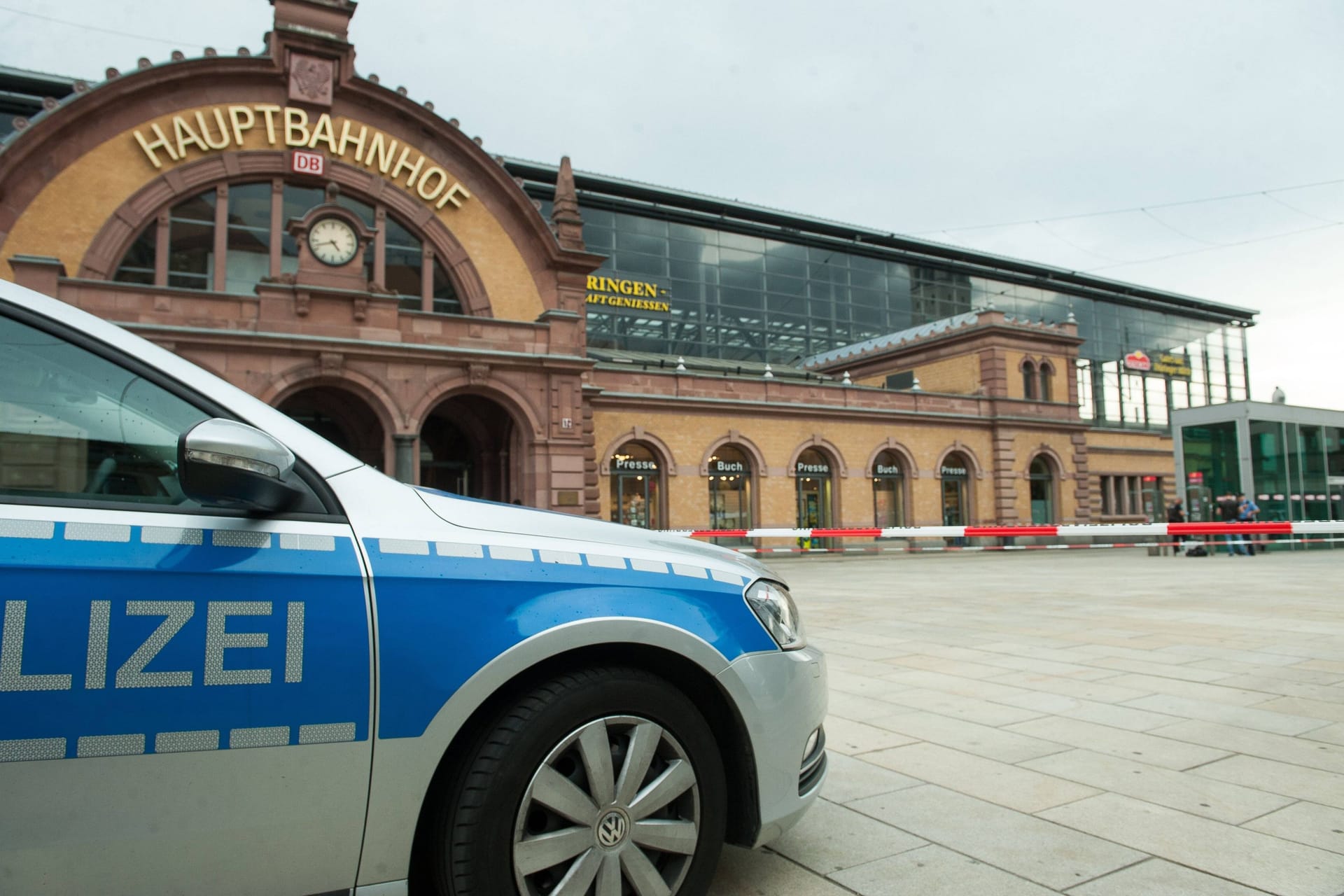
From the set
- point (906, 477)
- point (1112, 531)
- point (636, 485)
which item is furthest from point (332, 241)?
point (906, 477)

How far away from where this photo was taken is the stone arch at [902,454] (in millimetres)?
30859

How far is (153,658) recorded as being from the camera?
73.5 inches

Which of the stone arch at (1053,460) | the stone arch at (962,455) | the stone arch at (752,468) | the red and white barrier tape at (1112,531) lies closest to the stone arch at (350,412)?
the red and white barrier tape at (1112,531)

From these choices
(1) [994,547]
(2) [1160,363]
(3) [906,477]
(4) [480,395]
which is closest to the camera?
(4) [480,395]

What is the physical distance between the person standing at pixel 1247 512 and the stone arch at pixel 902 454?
10.1 m

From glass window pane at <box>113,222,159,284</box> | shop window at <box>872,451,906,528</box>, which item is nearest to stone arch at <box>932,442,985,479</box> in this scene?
shop window at <box>872,451,906,528</box>

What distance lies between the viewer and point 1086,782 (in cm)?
392

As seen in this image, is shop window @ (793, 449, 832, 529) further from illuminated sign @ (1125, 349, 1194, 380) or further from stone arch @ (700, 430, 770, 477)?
illuminated sign @ (1125, 349, 1194, 380)

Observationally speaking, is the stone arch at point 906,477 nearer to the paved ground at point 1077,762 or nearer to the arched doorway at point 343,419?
Answer: the arched doorway at point 343,419

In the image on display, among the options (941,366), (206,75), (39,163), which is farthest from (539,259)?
(941,366)

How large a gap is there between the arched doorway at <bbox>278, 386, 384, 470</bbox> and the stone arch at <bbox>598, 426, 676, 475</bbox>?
21.8ft

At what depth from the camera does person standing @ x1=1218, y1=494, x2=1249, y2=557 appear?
23234 millimetres

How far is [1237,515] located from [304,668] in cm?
2663

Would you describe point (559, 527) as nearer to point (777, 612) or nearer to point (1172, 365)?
Result: point (777, 612)
